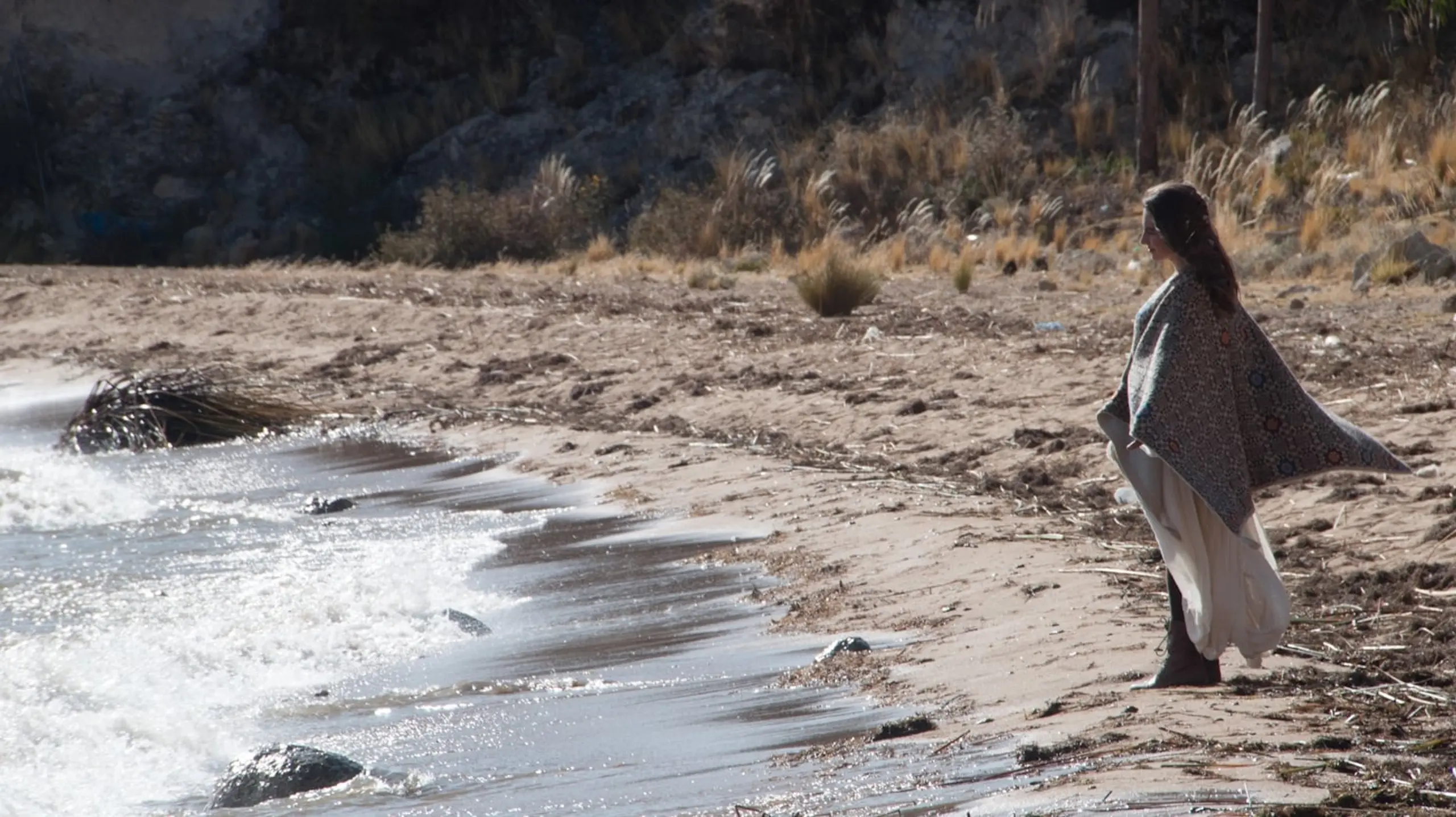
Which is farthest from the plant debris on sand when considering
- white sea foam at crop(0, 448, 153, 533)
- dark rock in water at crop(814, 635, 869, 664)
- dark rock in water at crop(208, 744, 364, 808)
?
dark rock in water at crop(208, 744, 364, 808)

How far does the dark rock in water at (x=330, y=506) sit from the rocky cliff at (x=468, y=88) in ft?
46.3

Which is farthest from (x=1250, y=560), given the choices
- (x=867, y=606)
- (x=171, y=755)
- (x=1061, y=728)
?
(x=171, y=755)

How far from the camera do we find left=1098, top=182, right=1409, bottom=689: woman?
14.1ft

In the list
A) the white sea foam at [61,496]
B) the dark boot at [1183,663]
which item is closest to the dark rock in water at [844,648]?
the dark boot at [1183,663]

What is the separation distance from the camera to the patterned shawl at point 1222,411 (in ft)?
14.1

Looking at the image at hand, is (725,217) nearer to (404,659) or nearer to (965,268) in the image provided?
(965,268)

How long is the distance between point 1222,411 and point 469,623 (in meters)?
3.20

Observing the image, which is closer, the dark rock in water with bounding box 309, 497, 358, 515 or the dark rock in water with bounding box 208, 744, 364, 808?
the dark rock in water with bounding box 208, 744, 364, 808

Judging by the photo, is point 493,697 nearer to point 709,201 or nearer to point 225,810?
point 225,810

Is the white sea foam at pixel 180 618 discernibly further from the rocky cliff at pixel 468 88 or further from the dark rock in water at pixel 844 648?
the rocky cliff at pixel 468 88

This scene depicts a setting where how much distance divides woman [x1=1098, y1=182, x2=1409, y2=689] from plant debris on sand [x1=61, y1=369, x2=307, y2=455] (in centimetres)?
913

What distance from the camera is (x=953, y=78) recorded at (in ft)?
79.8

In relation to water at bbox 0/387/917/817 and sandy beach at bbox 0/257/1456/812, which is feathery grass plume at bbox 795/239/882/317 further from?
water at bbox 0/387/917/817

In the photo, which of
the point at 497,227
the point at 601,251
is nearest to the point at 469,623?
the point at 601,251
